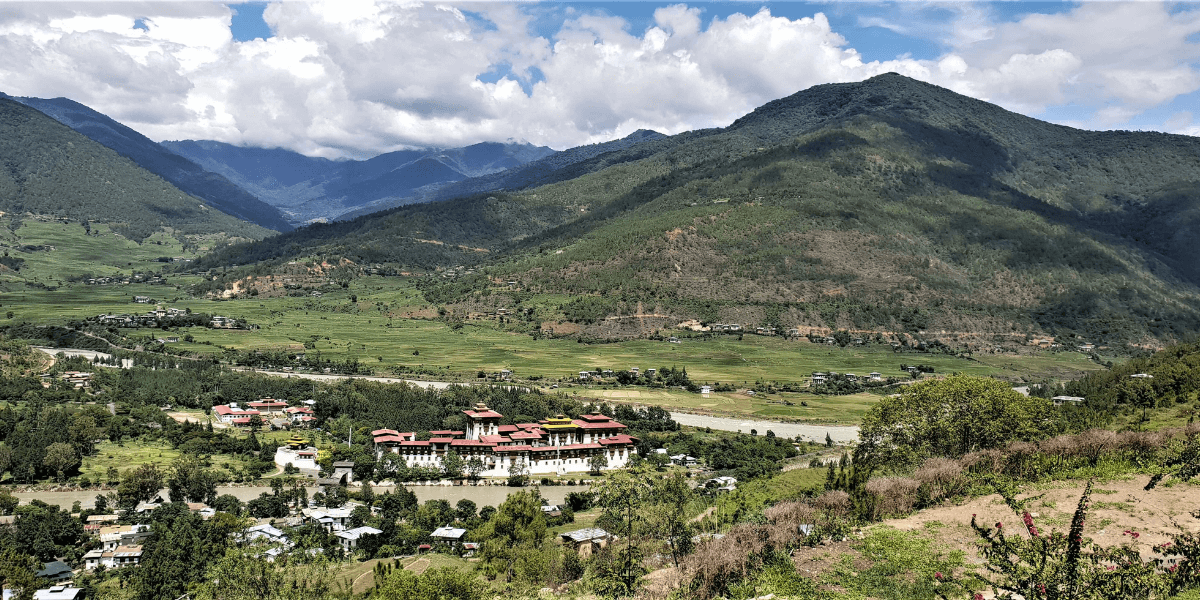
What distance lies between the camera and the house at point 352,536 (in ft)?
133

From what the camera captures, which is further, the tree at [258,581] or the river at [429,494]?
the river at [429,494]

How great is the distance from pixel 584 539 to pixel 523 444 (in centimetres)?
2450

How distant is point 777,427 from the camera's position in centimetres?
7638

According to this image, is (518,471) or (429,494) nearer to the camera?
(429,494)

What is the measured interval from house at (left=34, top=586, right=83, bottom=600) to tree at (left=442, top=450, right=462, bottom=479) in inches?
1060

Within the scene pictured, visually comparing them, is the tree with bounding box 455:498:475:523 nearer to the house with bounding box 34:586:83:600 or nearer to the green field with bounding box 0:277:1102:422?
the house with bounding box 34:586:83:600

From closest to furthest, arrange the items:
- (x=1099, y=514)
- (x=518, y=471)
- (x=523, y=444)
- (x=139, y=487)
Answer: (x=1099, y=514) < (x=139, y=487) < (x=518, y=471) < (x=523, y=444)

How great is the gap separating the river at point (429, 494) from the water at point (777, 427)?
934 inches

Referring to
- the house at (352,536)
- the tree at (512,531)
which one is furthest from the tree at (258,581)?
the house at (352,536)

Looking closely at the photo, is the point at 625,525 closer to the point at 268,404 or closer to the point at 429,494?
the point at 429,494

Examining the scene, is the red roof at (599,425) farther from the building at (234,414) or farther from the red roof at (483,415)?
the building at (234,414)

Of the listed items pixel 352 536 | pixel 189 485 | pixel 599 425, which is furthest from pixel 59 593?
pixel 599 425

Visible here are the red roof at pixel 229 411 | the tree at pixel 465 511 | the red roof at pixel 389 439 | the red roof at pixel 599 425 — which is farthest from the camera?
the red roof at pixel 229 411

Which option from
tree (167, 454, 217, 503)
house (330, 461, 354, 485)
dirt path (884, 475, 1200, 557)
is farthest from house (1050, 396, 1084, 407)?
tree (167, 454, 217, 503)
